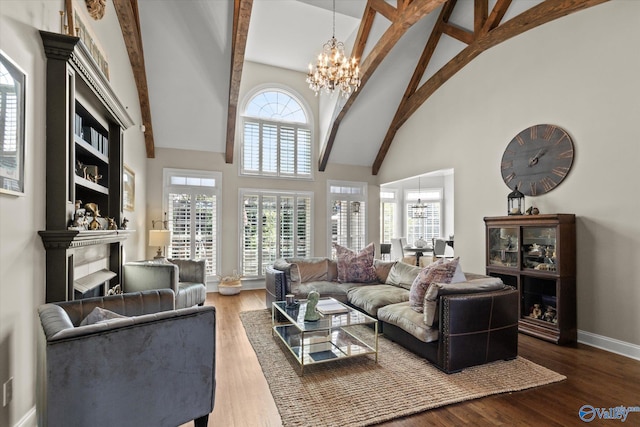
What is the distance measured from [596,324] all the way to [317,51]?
20.0 feet

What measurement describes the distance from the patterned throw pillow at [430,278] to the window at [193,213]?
4.50 metres

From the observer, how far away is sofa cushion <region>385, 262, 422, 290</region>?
4344 mm

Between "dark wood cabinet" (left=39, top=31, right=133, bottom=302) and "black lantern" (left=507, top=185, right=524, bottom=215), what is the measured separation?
4.75 meters

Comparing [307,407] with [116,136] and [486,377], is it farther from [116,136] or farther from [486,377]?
[116,136]

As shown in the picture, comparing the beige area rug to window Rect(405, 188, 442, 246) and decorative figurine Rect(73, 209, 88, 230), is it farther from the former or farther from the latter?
window Rect(405, 188, 442, 246)

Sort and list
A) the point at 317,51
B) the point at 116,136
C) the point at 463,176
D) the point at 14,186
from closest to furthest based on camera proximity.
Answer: the point at 14,186
the point at 116,136
the point at 463,176
the point at 317,51

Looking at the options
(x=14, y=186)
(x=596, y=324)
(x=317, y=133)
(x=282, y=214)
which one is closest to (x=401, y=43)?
(x=317, y=133)

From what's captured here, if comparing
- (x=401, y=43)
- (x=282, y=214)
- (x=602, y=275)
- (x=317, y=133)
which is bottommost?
(x=602, y=275)

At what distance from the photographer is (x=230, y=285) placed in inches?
242

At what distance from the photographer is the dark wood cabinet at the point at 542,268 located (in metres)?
3.62

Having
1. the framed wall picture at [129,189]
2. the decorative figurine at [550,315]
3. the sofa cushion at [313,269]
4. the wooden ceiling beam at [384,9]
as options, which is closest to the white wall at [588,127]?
the decorative figurine at [550,315]

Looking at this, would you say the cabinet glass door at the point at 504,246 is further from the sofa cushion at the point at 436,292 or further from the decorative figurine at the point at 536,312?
the sofa cushion at the point at 436,292

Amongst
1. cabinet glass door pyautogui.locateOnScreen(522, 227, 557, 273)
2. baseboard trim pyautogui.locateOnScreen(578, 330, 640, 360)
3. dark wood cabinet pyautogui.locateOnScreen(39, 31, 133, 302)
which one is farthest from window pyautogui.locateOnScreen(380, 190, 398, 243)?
dark wood cabinet pyautogui.locateOnScreen(39, 31, 133, 302)

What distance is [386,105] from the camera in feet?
21.9
